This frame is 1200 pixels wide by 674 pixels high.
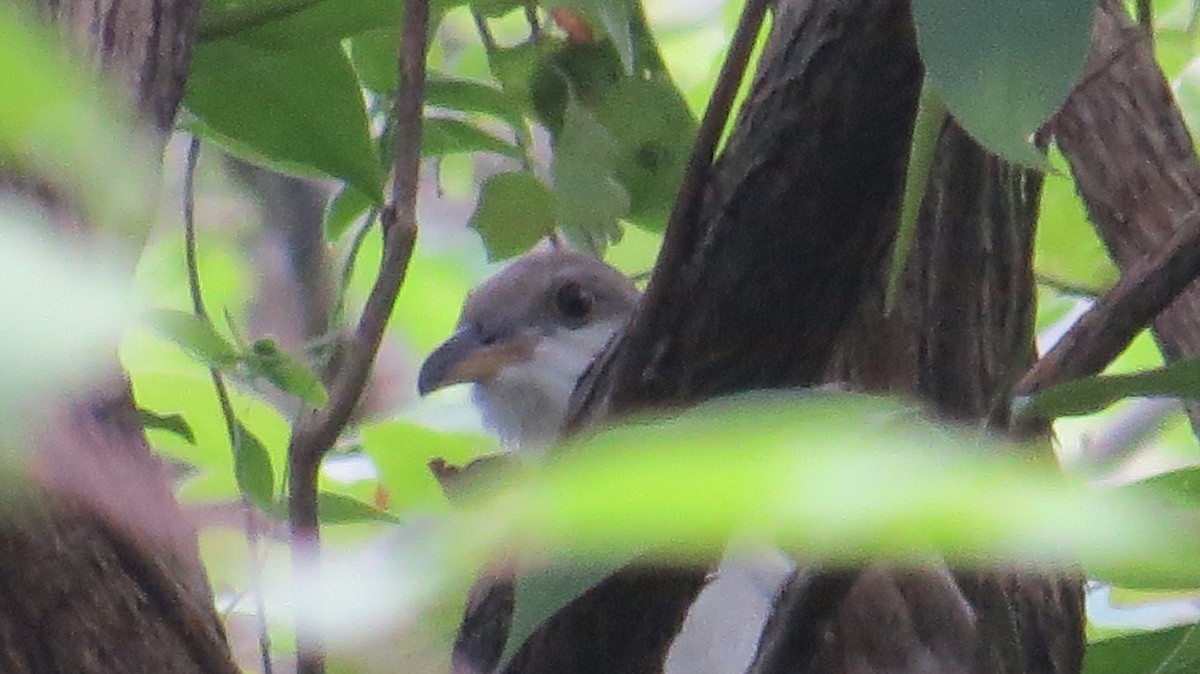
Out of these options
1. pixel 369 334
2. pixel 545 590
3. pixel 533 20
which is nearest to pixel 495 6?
pixel 533 20

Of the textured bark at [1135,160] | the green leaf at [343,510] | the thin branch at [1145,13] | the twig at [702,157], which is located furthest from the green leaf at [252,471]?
the textured bark at [1135,160]

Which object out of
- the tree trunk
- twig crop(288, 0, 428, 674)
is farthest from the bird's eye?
twig crop(288, 0, 428, 674)

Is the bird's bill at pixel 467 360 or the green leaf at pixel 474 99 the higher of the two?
the green leaf at pixel 474 99

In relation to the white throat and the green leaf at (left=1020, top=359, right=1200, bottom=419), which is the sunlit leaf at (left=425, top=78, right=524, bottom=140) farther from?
the green leaf at (left=1020, top=359, right=1200, bottom=419)

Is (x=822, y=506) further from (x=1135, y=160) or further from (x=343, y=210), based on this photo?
(x=1135, y=160)

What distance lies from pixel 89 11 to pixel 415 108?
0.50 ft

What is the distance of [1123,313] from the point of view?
0.64m

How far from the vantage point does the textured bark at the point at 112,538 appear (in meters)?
0.42

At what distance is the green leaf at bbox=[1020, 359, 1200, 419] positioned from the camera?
0.47 meters

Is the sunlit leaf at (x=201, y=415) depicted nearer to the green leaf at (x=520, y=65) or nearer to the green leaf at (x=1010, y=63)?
the green leaf at (x=520, y=65)

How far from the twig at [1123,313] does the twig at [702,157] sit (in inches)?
5.9

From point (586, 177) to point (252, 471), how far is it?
13.4 inches

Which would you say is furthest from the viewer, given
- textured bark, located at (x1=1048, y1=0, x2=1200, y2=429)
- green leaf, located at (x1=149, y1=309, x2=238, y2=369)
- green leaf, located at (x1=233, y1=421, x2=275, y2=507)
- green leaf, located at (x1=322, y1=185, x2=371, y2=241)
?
textured bark, located at (x1=1048, y1=0, x2=1200, y2=429)

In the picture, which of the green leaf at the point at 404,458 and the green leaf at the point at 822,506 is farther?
the green leaf at the point at 404,458
